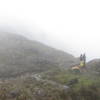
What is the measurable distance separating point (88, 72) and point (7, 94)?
2274 cm

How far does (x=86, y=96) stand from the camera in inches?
1556

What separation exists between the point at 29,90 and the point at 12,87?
10.7 ft

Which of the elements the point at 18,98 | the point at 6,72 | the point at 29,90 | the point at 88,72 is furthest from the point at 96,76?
the point at 6,72

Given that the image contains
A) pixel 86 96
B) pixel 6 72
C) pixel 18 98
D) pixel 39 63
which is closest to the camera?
pixel 18 98

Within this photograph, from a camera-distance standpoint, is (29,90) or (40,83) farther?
(40,83)

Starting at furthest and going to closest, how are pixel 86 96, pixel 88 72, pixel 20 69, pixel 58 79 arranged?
1. pixel 20 69
2. pixel 88 72
3. pixel 58 79
4. pixel 86 96

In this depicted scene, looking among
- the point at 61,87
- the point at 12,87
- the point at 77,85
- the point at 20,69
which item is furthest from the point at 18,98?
the point at 20,69

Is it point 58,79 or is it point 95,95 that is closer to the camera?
point 95,95

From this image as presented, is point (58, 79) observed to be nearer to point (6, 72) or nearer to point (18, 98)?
point (18, 98)

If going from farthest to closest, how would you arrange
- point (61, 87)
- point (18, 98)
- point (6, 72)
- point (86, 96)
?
point (6, 72)
point (61, 87)
point (86, 96)
point (18, 98)

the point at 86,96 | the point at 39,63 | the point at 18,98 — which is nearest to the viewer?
the point at 18,98

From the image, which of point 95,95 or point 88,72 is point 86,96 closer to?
point 95,95

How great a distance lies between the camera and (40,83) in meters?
45.3

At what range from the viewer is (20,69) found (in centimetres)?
8681
